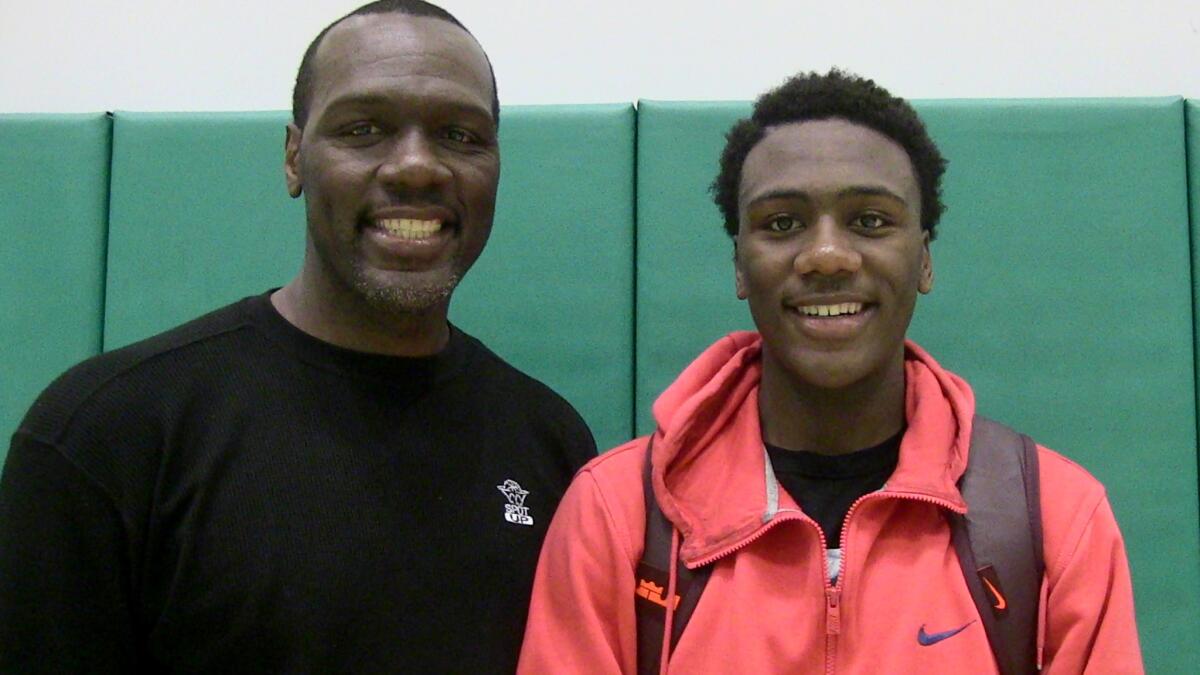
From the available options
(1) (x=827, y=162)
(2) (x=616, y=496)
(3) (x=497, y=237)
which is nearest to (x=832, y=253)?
(1) (x=827, y=162)

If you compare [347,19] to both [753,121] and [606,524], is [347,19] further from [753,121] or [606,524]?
[606,524]

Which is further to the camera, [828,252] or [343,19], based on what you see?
[343,19]

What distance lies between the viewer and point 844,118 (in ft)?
3.31

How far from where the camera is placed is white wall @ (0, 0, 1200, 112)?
Answer: 1.68 m

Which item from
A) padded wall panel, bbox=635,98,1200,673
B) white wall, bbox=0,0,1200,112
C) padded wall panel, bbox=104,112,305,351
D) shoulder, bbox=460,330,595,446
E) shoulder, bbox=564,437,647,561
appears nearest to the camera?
shoulder, bbox=564,437,647,561

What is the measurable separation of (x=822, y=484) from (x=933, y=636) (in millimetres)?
188

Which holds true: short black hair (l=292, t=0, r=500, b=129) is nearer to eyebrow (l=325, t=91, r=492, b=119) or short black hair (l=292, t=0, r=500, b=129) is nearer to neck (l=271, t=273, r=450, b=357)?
eyebrow (l=325, t=91, r=492, b=119)

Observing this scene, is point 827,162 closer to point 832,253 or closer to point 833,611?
point 832,253

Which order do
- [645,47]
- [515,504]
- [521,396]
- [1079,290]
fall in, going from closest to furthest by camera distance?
[515,504] → [521,396] → [1079,290] → [645,47]

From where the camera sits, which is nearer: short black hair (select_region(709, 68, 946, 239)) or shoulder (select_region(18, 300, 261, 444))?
shoulder (select_region(18, 300, 261, 444))

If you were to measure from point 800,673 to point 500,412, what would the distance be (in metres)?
0.48

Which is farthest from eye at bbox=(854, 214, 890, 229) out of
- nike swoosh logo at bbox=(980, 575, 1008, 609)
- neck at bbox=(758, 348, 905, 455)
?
nike swoosh logo at bbox=(980, 575, 1008, 609)

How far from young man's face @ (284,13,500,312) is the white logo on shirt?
0.76 feet

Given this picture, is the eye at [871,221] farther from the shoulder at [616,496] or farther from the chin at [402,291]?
the chin at [402,291]
